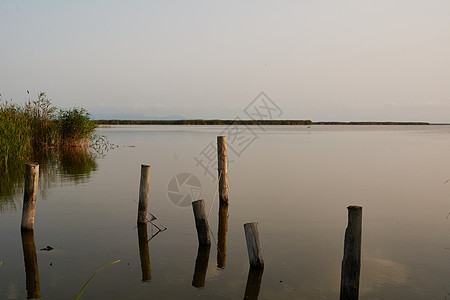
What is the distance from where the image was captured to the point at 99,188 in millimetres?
17766

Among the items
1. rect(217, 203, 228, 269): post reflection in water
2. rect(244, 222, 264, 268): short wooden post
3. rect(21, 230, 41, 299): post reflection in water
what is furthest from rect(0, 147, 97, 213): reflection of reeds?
rect(244, 222, 264, 268): short wooden post

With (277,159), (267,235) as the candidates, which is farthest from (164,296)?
(277,159)

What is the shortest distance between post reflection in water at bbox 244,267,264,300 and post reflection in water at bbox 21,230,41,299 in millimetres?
3511

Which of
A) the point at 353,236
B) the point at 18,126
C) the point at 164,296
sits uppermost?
the point at 18,126

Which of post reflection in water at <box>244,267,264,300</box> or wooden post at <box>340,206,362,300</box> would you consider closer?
wooden post at <box>340,206,362,300</box>

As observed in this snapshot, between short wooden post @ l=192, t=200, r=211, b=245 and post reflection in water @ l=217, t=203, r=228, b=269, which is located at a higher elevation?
short wooden post @ l=192, t=200, r=211, b=245

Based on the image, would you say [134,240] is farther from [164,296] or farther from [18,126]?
[18,126]

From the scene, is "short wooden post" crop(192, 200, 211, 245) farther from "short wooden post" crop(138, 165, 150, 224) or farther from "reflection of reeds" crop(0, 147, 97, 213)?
"reflection of reeds" crop(0, 147, 97, 213)

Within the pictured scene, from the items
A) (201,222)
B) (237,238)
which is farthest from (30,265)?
(237,238)

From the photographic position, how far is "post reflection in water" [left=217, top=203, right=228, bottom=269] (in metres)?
8.89

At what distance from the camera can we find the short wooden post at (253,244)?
7762mm

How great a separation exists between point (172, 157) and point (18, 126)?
1128cm

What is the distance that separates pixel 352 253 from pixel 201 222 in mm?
3811

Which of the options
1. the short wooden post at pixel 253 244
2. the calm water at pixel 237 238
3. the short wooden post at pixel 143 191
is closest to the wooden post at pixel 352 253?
the calm water at pixel 237 238
